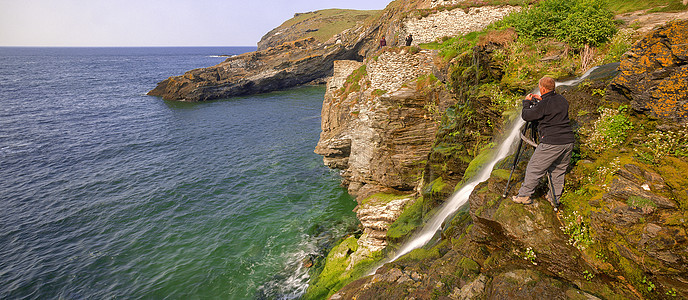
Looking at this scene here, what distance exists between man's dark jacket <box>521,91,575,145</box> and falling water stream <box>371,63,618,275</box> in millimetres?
3021

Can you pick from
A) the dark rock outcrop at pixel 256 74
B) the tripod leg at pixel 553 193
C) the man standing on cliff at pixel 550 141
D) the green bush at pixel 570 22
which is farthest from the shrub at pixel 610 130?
the dark rock outcrop at pixel 256 74

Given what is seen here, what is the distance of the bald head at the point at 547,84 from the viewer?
Answer: 19.5 ft

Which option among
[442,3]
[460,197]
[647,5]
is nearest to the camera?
[460,197]

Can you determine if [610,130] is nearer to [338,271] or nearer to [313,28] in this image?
[338,271]

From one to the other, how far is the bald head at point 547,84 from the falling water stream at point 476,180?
3.08 metres

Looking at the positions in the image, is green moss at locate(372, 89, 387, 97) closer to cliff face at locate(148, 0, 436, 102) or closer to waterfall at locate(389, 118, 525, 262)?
waterfall at locate(389, 118, 525, 262)

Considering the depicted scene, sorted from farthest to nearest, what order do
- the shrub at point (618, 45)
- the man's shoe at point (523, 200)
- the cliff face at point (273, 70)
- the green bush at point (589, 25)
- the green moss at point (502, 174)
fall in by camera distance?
the cliff face at point (273, 70) → the green bush at point (589, 25) → the shrub at point (618, 45) → the green moss at point (502, 174) → the man's shoe at point (523, 200)

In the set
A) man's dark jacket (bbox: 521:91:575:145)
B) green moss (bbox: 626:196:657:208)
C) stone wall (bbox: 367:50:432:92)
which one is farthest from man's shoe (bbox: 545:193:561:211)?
stone wall (bbox: 367:50:432:92)

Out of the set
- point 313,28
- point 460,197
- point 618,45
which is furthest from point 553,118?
point 313,28

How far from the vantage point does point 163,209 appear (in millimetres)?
23438

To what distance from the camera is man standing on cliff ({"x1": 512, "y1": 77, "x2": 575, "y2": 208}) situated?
19.3ft

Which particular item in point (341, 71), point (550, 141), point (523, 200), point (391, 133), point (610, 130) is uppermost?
point (341, 71)

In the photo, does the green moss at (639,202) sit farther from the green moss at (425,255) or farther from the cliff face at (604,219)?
the green moss at (425,255)

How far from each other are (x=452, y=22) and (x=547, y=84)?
16721 mm
